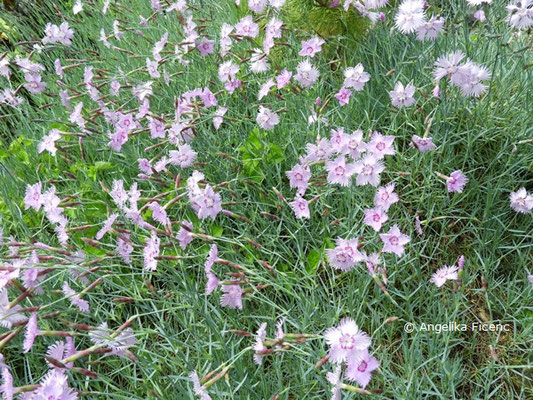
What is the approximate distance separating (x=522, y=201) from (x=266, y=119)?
1.01m

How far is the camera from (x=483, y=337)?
1.81m

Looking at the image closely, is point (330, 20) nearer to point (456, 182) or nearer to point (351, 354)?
point (456, 182)

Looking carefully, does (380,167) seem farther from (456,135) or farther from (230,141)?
Result: (230,141)

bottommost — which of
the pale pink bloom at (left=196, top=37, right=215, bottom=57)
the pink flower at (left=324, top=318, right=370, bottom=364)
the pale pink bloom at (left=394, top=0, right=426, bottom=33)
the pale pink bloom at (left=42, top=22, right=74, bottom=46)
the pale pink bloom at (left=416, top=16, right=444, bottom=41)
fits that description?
the pink flower at (left=324, top=318, right=370, bottom=364)

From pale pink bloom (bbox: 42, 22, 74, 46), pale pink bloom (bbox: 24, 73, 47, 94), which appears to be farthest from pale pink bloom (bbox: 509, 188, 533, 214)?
pale pink bloom (bbox: 42, 22, 74, 46)

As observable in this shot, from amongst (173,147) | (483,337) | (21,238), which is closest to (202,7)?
(173,147)

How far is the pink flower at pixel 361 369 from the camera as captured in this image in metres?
1.23

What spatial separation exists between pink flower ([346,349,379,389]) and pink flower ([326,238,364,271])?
1.24ft

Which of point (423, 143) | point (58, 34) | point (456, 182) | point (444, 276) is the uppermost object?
point (58, 34)

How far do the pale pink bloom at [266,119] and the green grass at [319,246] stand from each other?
0.11 meters

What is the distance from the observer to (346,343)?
4.15 ft

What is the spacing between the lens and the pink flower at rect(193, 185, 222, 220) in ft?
5.47

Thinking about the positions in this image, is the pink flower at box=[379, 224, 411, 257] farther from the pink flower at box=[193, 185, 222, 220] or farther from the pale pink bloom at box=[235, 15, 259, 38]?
the pale pink bloom at box=[235, 15, 259, 38]

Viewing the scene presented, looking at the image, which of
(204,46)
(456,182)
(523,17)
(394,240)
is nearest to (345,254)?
(394,240)
